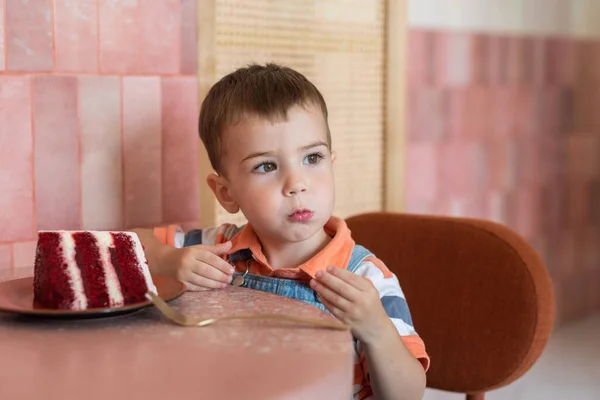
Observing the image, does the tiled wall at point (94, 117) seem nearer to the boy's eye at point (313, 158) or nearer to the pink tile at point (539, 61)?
the boy's eye at point (313, 158)

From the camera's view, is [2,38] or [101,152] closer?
[2,38]

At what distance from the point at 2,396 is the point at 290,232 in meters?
0.60

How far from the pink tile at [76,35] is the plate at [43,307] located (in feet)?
1.63

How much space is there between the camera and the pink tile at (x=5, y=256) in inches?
56.8

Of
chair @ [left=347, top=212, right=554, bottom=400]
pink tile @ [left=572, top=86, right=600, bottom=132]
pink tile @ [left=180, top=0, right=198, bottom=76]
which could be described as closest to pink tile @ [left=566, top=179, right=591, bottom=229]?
pink tile @ [left=572, top=86, right=600, bottom=132]

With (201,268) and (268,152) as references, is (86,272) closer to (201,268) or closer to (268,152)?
(201,268)

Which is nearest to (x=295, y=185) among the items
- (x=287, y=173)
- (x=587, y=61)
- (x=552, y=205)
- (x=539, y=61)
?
(x=287, y=173)

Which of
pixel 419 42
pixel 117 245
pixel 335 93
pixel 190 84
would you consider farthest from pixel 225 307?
pixel 419 42

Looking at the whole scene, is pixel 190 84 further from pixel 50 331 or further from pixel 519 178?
pixel 519 178

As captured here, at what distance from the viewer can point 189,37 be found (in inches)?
66.3

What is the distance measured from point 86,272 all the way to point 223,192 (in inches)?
16.9

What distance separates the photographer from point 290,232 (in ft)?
4.14

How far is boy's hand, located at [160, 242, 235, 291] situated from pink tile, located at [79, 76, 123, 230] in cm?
34

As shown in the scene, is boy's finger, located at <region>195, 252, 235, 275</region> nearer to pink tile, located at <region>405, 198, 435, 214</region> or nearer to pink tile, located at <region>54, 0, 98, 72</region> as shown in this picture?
pink tile, located at <region>54, 0, 98, 72</region>
